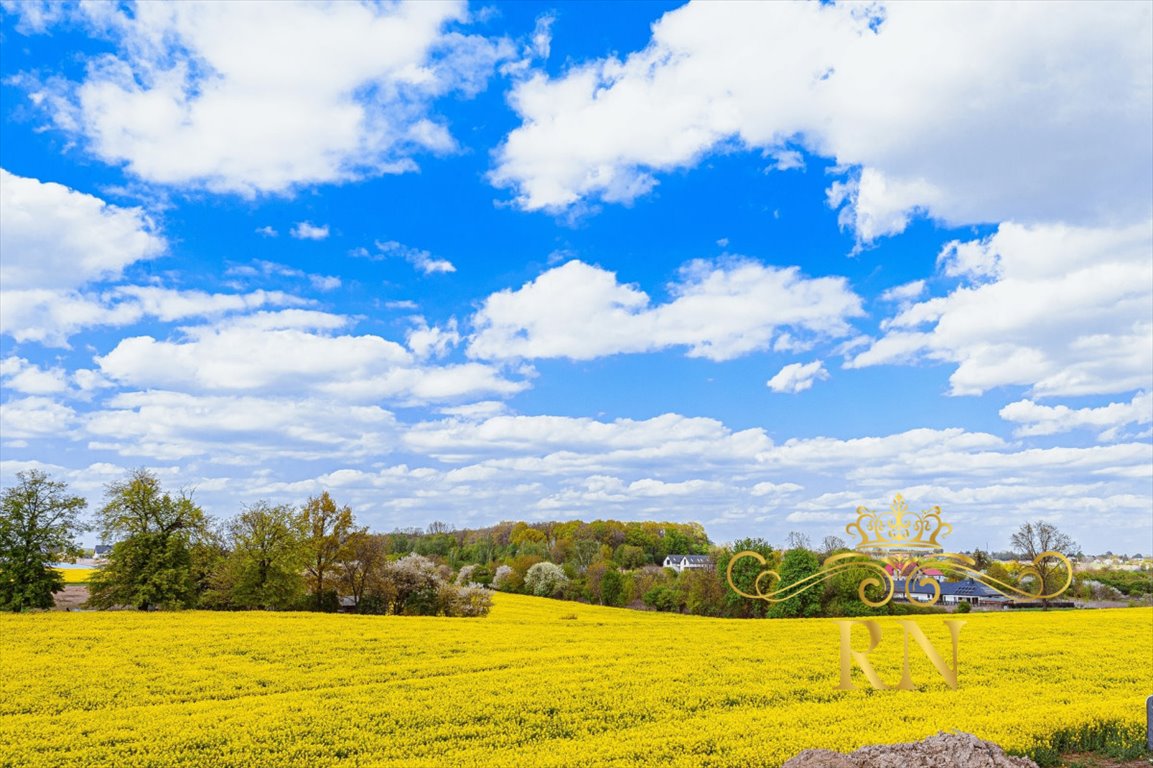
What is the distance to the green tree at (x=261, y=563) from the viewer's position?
123ft

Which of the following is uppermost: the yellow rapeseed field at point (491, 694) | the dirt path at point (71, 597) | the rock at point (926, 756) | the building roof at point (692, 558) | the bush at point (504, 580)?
the rock at point (926, 756)

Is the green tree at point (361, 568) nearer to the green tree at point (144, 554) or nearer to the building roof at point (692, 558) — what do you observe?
the green tree at point (144, 554)

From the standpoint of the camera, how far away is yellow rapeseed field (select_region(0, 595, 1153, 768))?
1338 cm

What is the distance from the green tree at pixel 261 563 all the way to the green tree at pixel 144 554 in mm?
1842

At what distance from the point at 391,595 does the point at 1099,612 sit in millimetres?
41149

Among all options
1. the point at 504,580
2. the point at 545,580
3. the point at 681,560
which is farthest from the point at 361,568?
the point at 681,560

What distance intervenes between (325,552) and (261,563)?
4.10 m

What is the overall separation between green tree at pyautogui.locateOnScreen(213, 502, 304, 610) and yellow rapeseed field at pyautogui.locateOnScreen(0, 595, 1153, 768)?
21.7 feet

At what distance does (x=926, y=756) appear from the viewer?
10242 millimetres

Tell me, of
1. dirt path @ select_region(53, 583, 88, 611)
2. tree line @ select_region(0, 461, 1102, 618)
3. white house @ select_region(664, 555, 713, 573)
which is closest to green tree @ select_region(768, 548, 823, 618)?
tree line @ select_region(0, 461, 1102, 618)

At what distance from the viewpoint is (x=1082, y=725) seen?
14.1 meters

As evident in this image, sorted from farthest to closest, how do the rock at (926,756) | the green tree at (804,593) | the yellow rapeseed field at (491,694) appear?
the green tree at (804,593) < the yellow rapeseed field at (491,694) < the rock at (926,756)

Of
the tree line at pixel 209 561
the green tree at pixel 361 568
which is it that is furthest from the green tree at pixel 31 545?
the green tree at pixel 361 568

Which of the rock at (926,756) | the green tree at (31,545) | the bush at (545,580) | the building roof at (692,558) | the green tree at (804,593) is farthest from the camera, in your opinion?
the building roof at (692,558)
